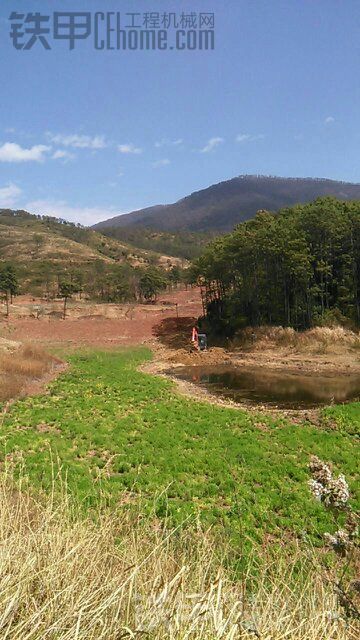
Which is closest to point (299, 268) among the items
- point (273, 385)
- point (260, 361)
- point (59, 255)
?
point (260, 361)

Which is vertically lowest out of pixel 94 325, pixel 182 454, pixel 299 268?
pixel 182 454

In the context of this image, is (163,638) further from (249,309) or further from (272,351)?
(249,309)

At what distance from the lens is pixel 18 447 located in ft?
37.5

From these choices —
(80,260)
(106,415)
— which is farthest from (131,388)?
(80,260)

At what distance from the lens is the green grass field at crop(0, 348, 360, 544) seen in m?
8.73

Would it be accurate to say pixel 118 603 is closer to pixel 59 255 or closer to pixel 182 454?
pixel 182 454

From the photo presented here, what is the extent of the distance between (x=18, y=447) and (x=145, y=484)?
3946mm

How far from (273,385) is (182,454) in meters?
15.3

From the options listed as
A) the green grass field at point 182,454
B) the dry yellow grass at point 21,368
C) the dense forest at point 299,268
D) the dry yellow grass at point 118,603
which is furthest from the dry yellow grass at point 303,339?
the dry yellow grass at point 118,603

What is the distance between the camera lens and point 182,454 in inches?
479

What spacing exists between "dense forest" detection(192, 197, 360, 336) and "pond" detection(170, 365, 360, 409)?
11.7m

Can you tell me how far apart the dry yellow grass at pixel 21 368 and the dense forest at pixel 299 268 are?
73.0 feet

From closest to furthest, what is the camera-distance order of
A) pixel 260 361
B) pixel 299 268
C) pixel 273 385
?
pixel 273 385, pixel 260 361, pixel 299 268

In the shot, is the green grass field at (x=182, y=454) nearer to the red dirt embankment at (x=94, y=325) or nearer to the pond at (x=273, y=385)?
the pond at (x=273, y=385)
